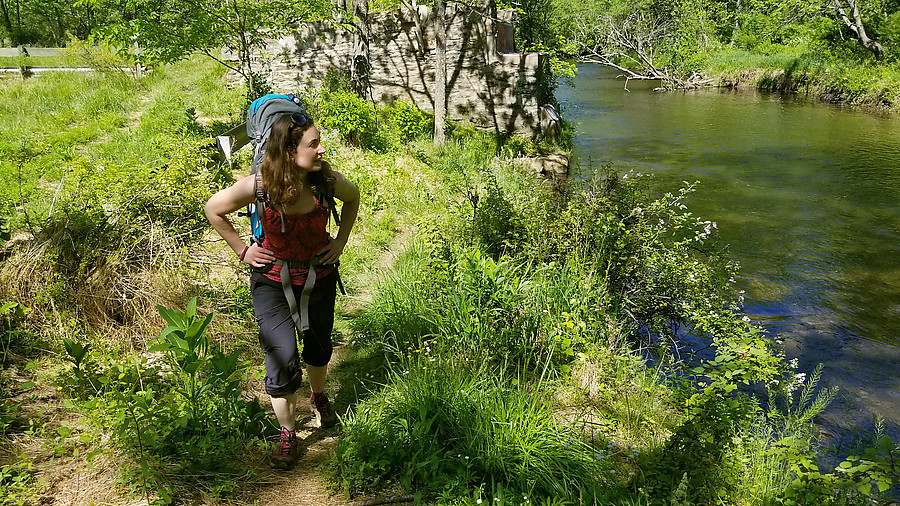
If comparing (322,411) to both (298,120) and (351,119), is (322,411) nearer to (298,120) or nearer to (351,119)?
(298,120)

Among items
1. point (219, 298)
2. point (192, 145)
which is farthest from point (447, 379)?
point (192, 145)

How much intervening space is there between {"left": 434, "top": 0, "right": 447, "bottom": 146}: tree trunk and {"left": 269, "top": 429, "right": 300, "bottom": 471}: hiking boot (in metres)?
9.03

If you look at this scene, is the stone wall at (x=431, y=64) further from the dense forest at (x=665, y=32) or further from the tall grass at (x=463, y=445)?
the tall grass at (x=463, y=445)

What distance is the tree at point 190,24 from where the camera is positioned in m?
8.54

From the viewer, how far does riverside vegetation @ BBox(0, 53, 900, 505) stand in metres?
2.81

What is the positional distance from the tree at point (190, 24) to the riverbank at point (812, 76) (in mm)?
20461

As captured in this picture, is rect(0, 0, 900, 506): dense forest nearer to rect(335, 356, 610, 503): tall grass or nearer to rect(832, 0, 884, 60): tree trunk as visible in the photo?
rect(335, 356, 610, 503): tall grass

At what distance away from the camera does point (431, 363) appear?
11.8 feet

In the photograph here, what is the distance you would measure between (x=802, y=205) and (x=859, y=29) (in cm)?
1793

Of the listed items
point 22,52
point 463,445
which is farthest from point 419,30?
point 22,52

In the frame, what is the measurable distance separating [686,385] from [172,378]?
3.42 metres

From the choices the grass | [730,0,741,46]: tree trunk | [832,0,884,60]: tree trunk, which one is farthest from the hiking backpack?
[730,0,741,46]: tree trunk

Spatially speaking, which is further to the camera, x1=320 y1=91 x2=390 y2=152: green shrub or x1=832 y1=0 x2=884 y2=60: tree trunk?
x1=832 y1=0 x2=884 y2=60: tree trunk

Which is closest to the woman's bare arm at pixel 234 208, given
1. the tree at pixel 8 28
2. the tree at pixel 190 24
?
the tree at pixel 190 24
